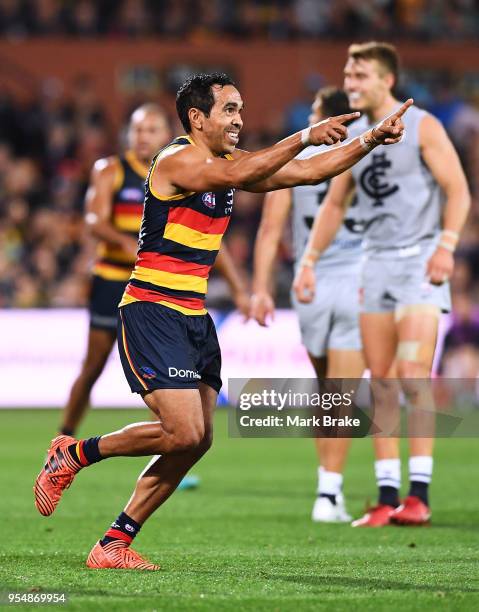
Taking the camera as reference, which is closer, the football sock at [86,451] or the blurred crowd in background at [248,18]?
the football sock at [86,451]

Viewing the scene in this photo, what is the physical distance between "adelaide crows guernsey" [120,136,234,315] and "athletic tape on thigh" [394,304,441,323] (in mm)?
2277

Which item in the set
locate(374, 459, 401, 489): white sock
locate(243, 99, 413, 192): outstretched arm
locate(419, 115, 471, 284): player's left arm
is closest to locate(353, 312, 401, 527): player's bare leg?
locate(374, 459, 401, 489): white sock

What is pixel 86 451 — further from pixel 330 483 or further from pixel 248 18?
pixel 248 18

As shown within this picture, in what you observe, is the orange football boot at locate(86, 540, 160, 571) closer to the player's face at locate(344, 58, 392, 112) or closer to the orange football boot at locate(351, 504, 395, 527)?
the orange football boot at locate(351, 504, 395, 527)

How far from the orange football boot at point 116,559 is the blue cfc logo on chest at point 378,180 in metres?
3.22

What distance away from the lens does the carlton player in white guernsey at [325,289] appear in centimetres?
912

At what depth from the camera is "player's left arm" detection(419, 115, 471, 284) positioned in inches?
326

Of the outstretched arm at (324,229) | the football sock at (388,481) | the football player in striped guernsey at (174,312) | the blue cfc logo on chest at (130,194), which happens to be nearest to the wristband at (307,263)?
the outstretched arm at (324,229)

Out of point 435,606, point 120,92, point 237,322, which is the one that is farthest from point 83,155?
point 435,606

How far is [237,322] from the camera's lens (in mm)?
17500

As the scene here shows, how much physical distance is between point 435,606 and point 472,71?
2164 cm

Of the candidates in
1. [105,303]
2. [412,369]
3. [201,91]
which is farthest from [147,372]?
[105,303]

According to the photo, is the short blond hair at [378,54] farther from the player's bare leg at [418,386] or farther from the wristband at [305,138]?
the wristband at [305,138]

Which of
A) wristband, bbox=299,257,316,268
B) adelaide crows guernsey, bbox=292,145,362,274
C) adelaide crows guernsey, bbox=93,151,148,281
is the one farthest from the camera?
adelaide crows guernsey, bbox=93,151,148,281
